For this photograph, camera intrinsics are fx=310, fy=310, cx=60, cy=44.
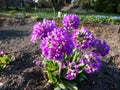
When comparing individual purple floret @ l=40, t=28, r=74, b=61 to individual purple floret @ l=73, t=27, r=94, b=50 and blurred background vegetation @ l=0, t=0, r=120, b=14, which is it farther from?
blurred background vegetation @ l=0, t=0, r=120, b=14

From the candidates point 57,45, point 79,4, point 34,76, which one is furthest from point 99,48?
point 79,4

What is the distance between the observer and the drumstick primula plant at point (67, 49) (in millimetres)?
3584

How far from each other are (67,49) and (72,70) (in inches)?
24.1

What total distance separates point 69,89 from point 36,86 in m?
0.50

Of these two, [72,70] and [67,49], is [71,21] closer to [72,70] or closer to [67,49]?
[72,70]

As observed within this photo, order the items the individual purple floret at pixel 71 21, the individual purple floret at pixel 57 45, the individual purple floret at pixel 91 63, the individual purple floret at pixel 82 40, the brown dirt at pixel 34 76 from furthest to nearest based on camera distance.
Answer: the brown dirt at pixel 34 76 < the individual purple floret at pixel 71 21 < the individual purple floret at pixel 91 63 < the individual purple floret at pixel 82 40 < the individual purple floret at pixel 57 45

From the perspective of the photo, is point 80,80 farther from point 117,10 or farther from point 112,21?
point 117,10

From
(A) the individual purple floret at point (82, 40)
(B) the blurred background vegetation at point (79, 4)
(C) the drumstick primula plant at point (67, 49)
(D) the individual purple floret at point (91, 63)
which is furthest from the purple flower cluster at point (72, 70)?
(B) the blurred background vegetation at point (79, 4)

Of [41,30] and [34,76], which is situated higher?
[41,30]

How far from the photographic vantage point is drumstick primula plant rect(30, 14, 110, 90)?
358cm

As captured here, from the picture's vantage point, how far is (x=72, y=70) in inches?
163

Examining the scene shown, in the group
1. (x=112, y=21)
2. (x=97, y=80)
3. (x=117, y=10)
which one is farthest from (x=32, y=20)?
(x=117, y=10)

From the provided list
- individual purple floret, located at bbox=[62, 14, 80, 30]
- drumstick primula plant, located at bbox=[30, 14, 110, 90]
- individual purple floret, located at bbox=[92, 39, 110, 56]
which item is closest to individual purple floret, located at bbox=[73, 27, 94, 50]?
drumstick primula plant, located at bbox=[30, 14, 110, 90]

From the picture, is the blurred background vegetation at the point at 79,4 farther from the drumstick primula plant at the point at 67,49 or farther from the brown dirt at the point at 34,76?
the drumstick primula plant at the point at 67,49
